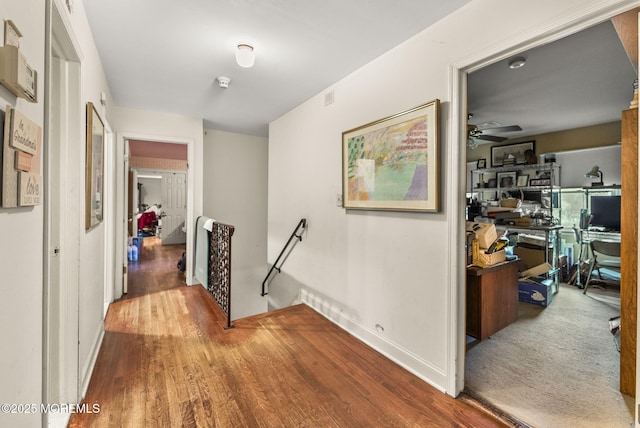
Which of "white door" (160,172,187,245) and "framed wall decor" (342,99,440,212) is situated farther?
"white door" (160,172,187,245)

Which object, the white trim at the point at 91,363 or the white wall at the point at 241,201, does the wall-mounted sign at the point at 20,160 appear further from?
the white wall at the point at 241,201

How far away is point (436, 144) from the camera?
190 centimetres

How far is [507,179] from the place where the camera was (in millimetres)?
5477

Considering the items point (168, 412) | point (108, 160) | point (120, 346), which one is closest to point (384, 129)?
point (168, 412)

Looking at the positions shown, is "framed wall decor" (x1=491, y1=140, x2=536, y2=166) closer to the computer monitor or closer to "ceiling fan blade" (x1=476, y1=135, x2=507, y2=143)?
"ceiling fan blade" (x1=476, y1=135, x2=507, y2=143)

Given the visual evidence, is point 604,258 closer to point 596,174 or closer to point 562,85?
point 596,174

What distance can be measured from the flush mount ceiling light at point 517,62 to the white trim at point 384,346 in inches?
102

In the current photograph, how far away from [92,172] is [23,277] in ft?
4.24

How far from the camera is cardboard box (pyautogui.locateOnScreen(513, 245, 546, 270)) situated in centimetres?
404

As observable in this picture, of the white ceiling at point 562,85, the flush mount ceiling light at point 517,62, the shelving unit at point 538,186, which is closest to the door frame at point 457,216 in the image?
the flush mount ceiling light at point 517,62

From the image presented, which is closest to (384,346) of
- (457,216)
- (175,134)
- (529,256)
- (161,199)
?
(457,216)

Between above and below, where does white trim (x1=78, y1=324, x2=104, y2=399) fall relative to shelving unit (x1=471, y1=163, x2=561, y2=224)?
below

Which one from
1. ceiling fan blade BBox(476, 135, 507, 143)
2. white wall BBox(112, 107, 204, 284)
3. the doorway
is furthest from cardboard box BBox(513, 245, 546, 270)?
the doorway

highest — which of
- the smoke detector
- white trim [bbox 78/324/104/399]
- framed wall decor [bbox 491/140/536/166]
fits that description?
the smoke detector
